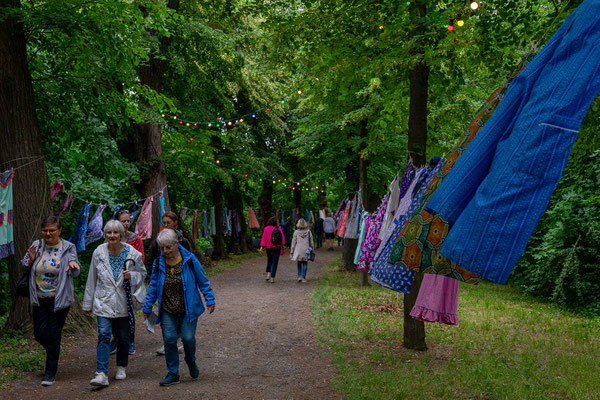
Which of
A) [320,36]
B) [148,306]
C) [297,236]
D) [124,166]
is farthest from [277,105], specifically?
[148,306]

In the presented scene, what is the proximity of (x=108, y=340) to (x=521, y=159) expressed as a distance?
5471 millimetres

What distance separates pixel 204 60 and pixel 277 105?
23.7 ft

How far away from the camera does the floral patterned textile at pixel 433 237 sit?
306 centimetres

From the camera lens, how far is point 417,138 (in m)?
8.09

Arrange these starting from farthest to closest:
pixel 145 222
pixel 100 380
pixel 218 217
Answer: pixel 218 217, pixel 145 222, pixel 100 380

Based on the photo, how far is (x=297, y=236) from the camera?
16.3m

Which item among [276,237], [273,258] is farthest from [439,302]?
[273,258]

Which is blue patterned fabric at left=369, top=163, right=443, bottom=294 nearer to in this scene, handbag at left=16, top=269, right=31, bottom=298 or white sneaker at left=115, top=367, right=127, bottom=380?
white sneaker at left=115, top=367, right=127, bottom=380

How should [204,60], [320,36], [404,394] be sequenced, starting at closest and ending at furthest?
[404,394], [320,36], [204,60]

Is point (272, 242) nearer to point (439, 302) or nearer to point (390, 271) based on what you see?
point (439, 302)

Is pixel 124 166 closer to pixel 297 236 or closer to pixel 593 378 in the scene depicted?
pixel 297 236

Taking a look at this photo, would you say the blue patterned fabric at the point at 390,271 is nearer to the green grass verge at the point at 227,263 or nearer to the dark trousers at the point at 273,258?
the dark trousers at the point at 273,258

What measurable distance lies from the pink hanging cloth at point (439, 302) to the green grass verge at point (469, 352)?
1029 mm

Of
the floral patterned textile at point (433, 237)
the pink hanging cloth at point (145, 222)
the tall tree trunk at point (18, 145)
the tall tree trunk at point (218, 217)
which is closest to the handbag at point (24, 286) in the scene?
the tall tree trunk at point (18, 145)
